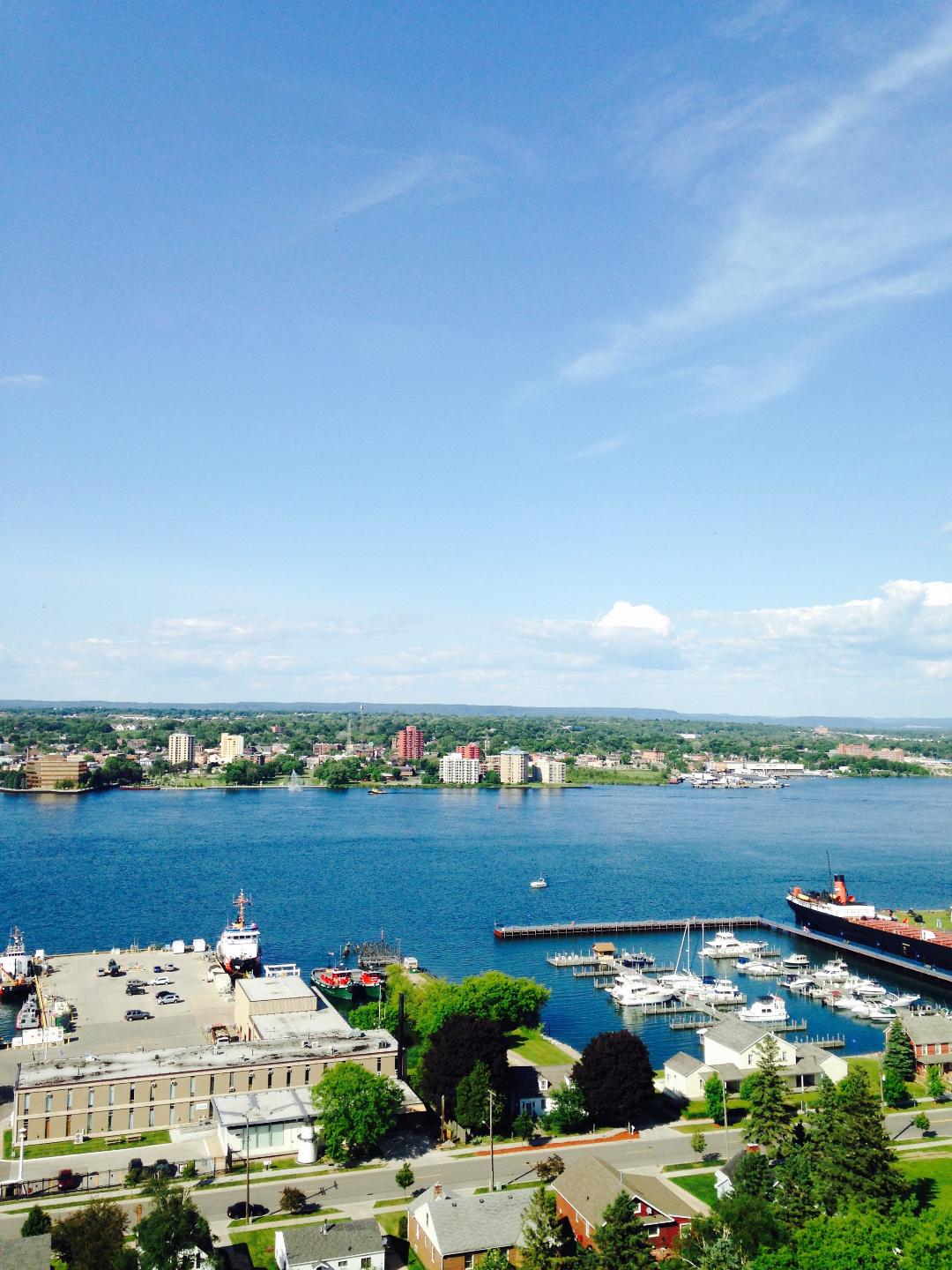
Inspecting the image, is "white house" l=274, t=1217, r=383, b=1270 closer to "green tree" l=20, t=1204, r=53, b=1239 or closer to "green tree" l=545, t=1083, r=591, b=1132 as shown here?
"green tree" l=20, t=1204, r=53, b=1239

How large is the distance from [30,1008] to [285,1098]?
75.1 ft

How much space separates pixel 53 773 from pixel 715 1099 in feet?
555

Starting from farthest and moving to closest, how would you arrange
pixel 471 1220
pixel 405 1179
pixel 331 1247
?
pixel 405 1179
pixel 471 1220
pixel 331 1247

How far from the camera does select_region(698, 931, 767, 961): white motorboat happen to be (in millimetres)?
75062

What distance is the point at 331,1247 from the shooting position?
90.5 feet

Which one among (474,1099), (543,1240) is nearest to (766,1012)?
(474,1099)

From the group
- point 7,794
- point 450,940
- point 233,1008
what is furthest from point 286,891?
point 7,794

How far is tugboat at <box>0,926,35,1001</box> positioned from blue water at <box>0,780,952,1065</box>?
4380 millimetres

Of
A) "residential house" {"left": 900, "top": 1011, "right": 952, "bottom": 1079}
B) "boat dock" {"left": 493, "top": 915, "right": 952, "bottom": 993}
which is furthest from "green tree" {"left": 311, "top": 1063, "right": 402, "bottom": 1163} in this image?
"boat dock" {"left": 493, "top": 915, "right": 952, "bottom": 993}

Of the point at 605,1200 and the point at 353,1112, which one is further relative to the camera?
the point at 353,1112

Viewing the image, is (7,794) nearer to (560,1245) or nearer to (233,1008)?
(233,1008)

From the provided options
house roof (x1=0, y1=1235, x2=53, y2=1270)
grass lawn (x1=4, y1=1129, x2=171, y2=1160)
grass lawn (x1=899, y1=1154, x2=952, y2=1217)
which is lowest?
grass lawn (x1=4, y1=1129, x2=171, y2=1160)

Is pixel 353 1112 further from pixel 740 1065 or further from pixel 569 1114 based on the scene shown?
pixel 740 1065

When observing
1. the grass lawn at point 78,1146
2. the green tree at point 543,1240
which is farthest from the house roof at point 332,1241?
the grass lawn at point 78,1146
